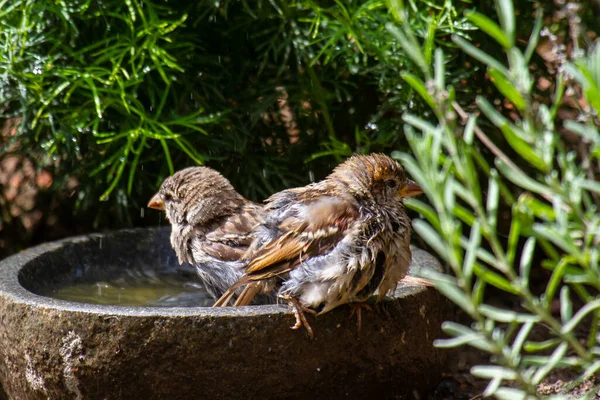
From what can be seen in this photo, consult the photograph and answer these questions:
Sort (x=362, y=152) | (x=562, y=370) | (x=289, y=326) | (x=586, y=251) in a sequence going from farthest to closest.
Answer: (x=362, y=152) < (x=562, y=370) < (x=289, y=326) < (x=586, y=251)

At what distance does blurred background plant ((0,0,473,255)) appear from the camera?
15.0 ft

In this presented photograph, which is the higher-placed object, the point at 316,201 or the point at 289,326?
the point at 316,201

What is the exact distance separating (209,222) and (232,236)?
A: 21 cm

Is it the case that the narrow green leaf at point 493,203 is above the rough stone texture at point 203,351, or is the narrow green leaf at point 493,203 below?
above

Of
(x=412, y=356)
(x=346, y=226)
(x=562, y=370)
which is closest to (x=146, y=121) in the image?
(x=346, y=226)

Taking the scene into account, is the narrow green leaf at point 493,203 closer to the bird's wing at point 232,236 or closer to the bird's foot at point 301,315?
the bird's foot at point 301,315

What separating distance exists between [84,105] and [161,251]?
3.15 feet

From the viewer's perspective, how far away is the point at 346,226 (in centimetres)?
364

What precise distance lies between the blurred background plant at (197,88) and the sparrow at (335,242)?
87cm

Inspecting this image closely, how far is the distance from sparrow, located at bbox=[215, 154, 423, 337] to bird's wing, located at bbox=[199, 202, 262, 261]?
260mm

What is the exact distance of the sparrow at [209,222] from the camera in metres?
4.27

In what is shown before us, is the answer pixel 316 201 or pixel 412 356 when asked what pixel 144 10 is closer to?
pixel 316 201

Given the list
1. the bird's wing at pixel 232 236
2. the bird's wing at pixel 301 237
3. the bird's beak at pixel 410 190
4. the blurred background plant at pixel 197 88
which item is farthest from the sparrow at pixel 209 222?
the bird's beak at pixel 410 190

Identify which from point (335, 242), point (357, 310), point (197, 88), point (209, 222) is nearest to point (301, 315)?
point (357, 310)
